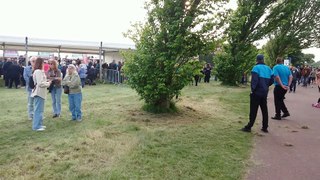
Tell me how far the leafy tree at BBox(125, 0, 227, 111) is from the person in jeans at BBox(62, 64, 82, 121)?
5.46 feet

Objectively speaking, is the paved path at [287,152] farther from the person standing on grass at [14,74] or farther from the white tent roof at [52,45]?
the person standing on grass at [14,74]

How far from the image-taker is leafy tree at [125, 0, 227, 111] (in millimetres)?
9805

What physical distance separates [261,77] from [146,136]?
10.3 feet

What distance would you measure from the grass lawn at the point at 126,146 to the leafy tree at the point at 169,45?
0.96 m

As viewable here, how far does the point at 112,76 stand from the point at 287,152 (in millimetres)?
18413

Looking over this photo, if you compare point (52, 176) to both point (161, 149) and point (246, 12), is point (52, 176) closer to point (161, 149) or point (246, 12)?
point (161, 149)

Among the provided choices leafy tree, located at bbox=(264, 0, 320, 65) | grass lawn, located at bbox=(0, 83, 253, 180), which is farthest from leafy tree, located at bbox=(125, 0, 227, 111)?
leafy tree, located at bbox=(264, 0, 320, 65)

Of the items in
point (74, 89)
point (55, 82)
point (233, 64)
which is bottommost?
point (74, 89)

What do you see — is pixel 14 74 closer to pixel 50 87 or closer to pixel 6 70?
pixel 6 70

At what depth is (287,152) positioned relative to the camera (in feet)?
21.9

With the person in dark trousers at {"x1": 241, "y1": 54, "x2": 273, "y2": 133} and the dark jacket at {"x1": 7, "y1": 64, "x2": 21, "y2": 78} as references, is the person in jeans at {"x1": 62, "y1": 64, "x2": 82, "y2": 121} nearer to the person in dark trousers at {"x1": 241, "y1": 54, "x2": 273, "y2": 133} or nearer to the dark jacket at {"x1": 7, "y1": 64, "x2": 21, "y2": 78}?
the person in dark trousers at {"x1": 241, "y1": 54, "x2": 273, "y2": 133}

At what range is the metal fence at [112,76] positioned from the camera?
23.1 m

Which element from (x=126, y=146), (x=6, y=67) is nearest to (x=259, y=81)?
(x=126, y=146)

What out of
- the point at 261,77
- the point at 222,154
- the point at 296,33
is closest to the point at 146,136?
the point at 222,154
